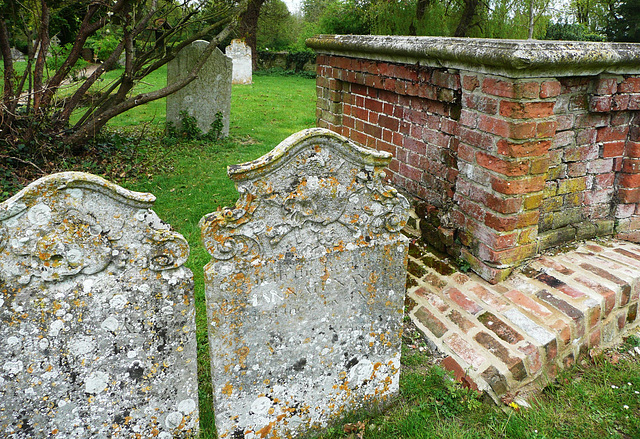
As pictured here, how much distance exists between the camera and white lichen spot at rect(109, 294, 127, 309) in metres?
2.20

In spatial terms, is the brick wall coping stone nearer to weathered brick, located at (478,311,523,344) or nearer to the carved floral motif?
weathered brick, located at (478,311,523,344)

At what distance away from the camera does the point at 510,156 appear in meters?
3.24

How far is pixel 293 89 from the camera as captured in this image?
56.7 ft

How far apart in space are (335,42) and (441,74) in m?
1.55

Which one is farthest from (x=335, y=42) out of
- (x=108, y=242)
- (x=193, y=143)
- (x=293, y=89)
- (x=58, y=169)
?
(x=293, y=89)

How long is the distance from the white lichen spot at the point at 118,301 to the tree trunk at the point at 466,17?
1735cm

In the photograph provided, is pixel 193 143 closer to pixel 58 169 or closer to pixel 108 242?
pixel 58 169

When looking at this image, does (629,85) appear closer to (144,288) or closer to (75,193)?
(144,288)

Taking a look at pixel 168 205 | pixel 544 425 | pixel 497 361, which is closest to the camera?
pixel 544 425

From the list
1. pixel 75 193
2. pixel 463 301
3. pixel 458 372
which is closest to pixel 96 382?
pixel 75 193

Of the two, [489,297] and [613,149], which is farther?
[613,149]

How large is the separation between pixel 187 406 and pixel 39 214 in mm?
1177

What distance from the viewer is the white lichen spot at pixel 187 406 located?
8.12ft

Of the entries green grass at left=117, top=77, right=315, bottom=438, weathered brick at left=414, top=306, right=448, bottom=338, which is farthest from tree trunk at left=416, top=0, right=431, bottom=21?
weathered brick at left=414, top=306, right=448, bottom=338
